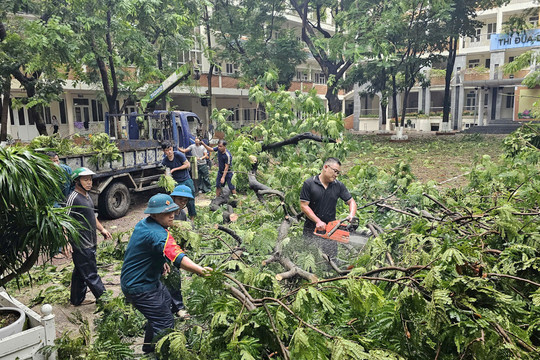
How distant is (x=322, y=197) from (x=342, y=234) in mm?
574

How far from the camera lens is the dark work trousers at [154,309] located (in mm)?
3582

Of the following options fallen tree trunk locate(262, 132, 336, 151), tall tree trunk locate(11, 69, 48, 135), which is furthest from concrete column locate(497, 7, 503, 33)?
tall tree trunk locate(11, 69, 48, 135)

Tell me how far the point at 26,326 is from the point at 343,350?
261cm

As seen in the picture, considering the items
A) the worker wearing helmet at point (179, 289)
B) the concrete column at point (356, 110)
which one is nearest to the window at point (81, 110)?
the worker wearing helmet at point (179, 289)

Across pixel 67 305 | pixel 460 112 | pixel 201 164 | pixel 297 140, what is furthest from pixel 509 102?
pixel 67 305

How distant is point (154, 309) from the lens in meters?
3.61

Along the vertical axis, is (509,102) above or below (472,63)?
below

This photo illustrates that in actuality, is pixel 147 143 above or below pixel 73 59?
below

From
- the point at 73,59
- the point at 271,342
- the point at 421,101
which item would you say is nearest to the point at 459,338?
the point at 271,342

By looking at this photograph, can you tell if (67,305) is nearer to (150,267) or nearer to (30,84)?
(150,267)

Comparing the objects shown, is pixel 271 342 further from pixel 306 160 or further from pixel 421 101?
pixel 421 101

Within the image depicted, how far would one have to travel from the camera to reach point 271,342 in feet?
7.97

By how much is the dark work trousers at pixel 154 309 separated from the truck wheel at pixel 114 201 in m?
6.04

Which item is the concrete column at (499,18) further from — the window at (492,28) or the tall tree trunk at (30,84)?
the tall tree trunk at (30,84)
